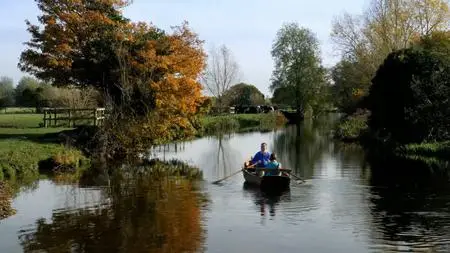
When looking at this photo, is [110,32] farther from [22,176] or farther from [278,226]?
[278,226]

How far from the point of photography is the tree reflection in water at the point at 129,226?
13.9 m

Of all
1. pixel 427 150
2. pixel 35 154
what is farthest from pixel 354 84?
pixel 35 154

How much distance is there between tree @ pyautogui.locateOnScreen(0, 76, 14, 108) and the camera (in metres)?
79.2

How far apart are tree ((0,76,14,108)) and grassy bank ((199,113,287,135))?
29.9 m

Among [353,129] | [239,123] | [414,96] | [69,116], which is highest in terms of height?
[414,96]

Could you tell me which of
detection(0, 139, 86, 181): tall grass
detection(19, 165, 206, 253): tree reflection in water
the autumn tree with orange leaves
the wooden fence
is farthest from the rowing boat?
the wooden fence

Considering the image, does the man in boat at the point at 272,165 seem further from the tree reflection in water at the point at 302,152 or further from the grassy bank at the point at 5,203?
the grassy bank at the point at 5,203

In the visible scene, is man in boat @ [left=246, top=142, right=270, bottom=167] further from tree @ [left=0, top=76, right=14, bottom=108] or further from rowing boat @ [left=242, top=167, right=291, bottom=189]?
tree @ [left=0, top=76, right=14, bottom=108]

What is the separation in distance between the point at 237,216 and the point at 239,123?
51.0 metres

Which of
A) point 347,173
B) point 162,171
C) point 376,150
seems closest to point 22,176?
point 162,171

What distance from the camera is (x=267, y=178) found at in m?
21.7

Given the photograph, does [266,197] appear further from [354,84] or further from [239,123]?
[239,123]

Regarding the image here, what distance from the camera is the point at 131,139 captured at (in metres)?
33.3

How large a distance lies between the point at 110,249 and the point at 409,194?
39.8ft
